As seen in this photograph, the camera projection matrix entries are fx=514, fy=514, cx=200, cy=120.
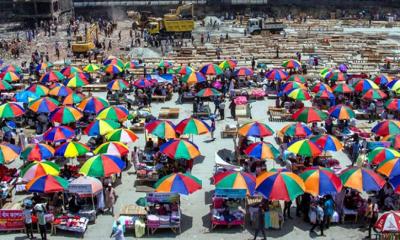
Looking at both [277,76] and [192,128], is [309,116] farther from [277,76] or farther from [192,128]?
[277,76]

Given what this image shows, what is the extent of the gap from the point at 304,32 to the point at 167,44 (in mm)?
17305

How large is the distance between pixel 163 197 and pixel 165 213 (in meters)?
0.53

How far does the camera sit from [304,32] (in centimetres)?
5925

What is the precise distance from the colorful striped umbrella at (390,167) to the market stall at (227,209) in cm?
443

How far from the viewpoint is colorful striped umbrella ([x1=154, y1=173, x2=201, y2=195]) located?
580 inches

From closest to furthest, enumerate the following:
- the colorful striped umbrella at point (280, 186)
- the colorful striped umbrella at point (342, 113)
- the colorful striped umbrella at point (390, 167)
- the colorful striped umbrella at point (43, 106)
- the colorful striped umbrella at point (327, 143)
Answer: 1. the colorful striped umbrella at point (280, 186)
2. the colorful striped umbrella at point (390, 167)
3. the colorful striped umbrella at point (327, 143)
4. the colorful striped umbrella at point (342, 113)
5. the colorful striped umbrella at point (43, 106)

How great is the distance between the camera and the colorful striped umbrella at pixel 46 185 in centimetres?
1481

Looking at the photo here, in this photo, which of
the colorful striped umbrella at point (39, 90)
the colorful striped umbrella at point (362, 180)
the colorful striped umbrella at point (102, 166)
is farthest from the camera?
the colorful striped umbrella at point (39, 90)

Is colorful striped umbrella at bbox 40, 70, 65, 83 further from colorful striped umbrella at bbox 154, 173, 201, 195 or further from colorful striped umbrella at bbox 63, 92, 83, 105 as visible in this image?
colorful striped umbrella at bbox 154, 173, 201, 195

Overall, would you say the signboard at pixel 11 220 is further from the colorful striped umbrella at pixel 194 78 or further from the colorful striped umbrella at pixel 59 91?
the colorful striped umbrella at pixel 194 78

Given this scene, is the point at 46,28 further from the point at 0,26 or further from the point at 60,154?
the point at 60,154

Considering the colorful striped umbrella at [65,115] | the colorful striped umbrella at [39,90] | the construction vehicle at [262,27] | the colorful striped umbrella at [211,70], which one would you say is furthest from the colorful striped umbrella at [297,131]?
the construction vehicle at [262,27]

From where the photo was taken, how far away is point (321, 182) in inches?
578

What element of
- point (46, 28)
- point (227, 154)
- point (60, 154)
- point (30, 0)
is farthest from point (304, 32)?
point (60, 154)
